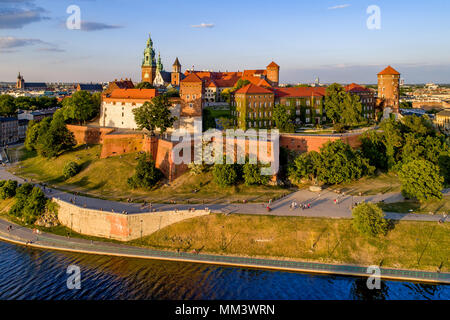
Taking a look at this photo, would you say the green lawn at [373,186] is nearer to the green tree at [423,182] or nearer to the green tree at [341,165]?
the green tree at [341,165]

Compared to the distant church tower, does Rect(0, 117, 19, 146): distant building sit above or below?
below

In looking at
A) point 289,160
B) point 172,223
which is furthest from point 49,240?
point 289,160

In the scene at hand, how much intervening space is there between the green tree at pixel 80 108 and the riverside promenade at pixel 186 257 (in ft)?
101

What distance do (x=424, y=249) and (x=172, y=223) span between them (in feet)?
83.0

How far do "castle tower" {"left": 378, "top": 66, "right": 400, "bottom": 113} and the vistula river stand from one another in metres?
53.0

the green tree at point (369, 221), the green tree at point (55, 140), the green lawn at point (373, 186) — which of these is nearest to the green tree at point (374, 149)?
the green lawn at point (373, 186)

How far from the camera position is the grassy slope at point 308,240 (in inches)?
1393

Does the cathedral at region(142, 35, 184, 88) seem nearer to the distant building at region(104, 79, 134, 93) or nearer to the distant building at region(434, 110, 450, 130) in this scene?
the distant building at region(104, 79, 134, 93)

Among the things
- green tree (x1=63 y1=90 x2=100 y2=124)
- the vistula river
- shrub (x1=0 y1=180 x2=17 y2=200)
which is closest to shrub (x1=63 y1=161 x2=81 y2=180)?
shrub (x1=0 y1=180 x2=17 y2=200)

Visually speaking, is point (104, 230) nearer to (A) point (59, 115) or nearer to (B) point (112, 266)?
(B) point (112, 266)

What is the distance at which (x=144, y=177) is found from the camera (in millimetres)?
49312

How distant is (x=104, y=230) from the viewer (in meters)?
42.3

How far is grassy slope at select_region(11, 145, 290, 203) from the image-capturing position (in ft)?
155
